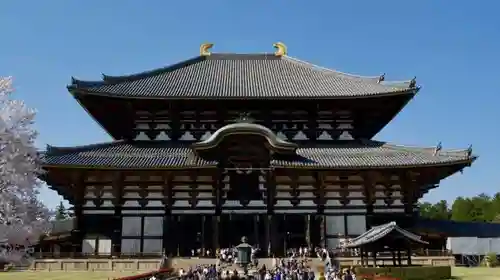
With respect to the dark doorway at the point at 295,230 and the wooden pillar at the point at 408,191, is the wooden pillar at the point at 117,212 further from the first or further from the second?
the wooden pillar at the point at 408,191

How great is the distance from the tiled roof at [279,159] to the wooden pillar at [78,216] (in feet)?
5.55

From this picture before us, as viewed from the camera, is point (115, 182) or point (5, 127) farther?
point (115, 182)

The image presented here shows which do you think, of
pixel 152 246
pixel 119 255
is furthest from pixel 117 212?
pixel 152 246

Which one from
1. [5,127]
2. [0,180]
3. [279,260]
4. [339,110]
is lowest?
[279,260]

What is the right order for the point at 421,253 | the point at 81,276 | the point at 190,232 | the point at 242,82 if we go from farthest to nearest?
the point at 242,82 → the point at 190,232 → the point at 421,253 → the point at 81,276

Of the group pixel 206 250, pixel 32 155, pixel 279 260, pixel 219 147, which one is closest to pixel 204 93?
pixel 219 147

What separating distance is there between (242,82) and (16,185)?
23867 millimetres

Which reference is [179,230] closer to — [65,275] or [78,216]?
[78,216]

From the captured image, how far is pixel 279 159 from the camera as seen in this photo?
107 ft

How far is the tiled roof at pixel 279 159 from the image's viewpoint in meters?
31.7

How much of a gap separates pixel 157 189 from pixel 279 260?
989 cm

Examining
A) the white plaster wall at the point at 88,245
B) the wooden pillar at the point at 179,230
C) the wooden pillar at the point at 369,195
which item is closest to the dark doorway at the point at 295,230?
the wooden pillar at the point at 369,195

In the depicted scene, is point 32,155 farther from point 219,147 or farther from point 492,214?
point 492,214

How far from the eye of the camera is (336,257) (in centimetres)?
3048
